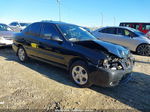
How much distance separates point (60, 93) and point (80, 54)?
1.04 meters

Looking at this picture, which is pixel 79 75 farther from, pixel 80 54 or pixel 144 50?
pixel 144 50

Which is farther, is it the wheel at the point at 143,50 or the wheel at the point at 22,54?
the wheel at the point at 143,50

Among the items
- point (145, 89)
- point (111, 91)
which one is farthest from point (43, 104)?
point (145, 89)

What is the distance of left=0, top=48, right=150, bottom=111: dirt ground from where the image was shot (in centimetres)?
302

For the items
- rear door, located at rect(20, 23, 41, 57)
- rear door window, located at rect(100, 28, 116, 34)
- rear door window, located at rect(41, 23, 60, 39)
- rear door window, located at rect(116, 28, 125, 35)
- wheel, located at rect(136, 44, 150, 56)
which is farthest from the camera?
rear door window, located at rect(100, 28, 116, 34)

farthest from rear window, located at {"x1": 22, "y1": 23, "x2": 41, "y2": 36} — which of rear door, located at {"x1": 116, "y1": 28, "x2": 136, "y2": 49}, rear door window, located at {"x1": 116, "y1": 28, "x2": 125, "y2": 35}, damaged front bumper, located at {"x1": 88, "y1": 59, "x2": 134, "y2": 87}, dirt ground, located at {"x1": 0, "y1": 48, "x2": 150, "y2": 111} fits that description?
rear door window, located at {"x1": 116, "y1": 28, "x2": 125, "y2": 35}

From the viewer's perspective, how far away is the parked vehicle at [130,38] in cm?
820

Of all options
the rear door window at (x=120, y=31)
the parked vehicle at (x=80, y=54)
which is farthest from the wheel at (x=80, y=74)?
the rear door window at (x=120, y=31)

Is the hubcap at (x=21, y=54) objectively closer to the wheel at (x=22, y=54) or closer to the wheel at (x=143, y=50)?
the wheel at (x=22, y=54)

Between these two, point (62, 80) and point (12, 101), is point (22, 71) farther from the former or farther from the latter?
point (12, 101)

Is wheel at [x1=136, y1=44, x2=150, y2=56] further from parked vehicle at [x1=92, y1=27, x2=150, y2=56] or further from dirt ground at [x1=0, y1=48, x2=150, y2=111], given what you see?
dirt ground at [x1=0, y1=48, x2=150, y2=111]

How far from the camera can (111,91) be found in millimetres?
3754

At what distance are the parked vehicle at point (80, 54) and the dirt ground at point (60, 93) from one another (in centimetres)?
31

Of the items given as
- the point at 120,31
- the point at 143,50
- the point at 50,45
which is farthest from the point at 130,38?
the point at 50,45
